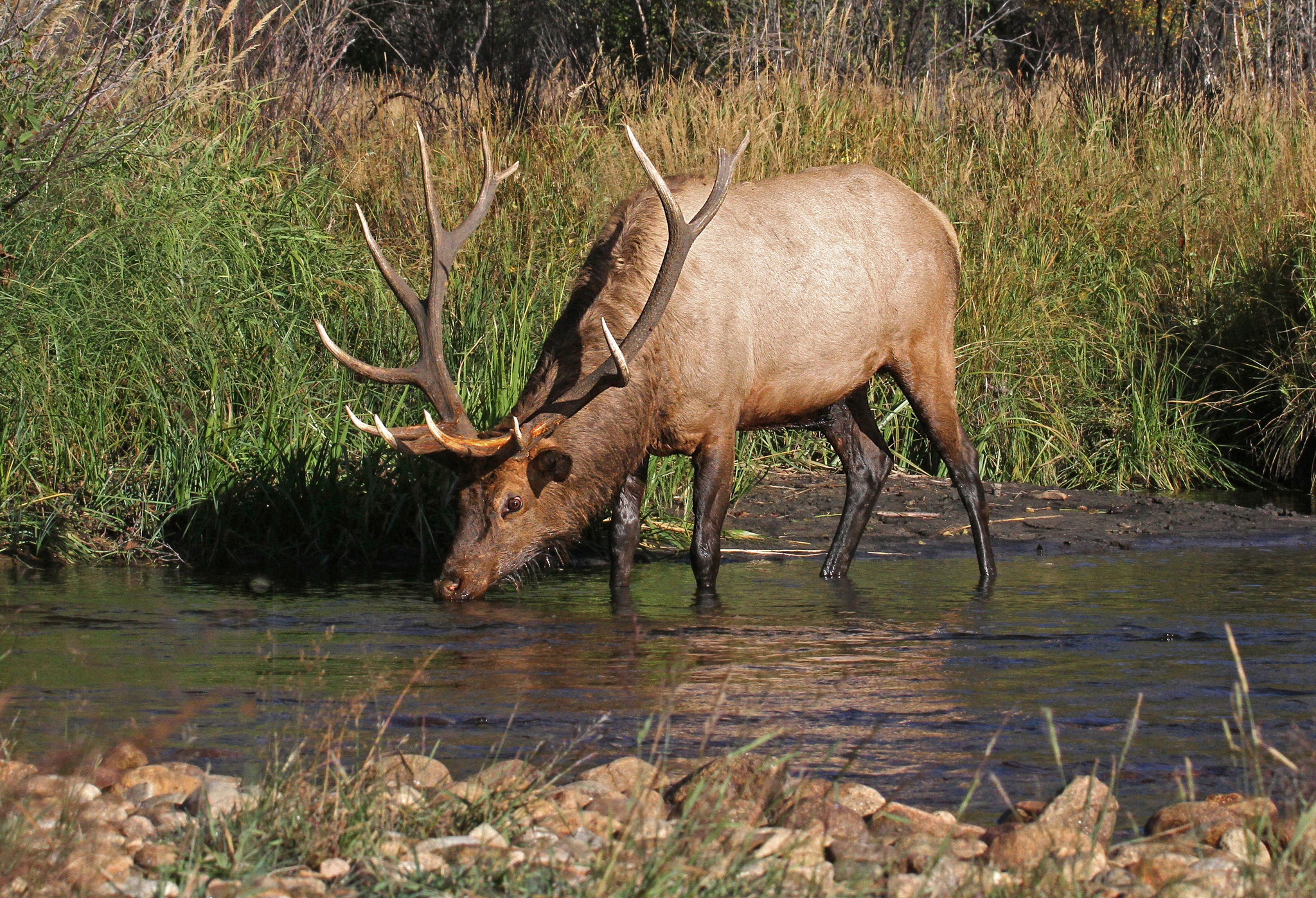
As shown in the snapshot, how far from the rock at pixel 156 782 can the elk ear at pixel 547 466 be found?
113 inches

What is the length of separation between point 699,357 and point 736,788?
131 inches

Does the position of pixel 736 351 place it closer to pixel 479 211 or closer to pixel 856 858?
pixel 479 211

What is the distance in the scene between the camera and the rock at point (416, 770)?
3658mm

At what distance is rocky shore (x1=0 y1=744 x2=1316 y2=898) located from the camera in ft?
9.69

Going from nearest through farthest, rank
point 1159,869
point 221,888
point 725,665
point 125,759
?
point 221,888, point 1159,869, point 125,759, point 725,665

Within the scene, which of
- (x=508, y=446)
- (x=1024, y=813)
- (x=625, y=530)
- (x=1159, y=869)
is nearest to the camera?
(x=1159, y=869)

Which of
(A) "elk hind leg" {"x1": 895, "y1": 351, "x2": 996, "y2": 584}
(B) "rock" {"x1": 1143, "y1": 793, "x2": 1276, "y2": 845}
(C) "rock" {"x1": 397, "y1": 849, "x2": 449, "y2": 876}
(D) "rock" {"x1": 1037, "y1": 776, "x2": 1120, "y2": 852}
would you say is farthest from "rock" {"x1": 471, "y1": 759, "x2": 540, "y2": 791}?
(A) "elk hind leg" {"x1": 895, "y1": 351, "x2": 996, "y2": 584}

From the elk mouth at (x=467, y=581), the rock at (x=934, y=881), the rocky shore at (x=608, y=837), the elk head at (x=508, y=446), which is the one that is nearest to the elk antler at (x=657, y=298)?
the elk head at (x=508, y=446)

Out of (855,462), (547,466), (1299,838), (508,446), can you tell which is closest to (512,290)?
(855,462)

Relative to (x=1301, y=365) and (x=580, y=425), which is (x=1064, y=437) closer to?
(x=1301, y=365)

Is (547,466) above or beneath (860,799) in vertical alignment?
above

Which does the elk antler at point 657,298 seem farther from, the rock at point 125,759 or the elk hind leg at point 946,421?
the rock at point 125,759

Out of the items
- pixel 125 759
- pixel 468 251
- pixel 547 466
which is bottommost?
pixel 125 759

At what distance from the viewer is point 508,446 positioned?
20.8 feet
